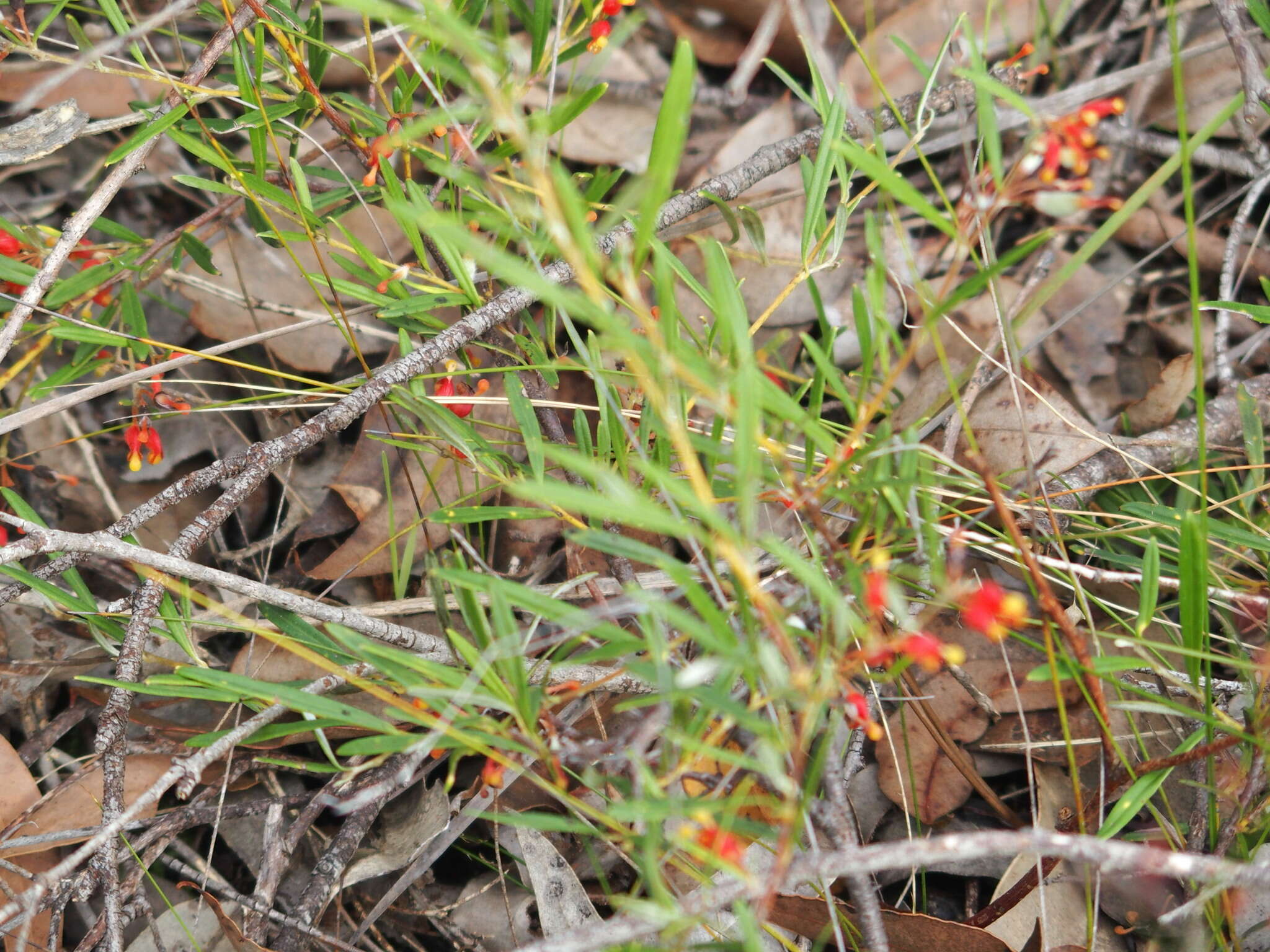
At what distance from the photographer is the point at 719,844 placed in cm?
75

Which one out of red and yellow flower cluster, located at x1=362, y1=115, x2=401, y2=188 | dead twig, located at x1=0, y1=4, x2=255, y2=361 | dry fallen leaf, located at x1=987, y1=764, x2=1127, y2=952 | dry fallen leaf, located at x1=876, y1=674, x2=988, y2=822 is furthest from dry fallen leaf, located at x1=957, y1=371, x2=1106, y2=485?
dead twig, located at x1=0, y1=4, x2=255, y2=361

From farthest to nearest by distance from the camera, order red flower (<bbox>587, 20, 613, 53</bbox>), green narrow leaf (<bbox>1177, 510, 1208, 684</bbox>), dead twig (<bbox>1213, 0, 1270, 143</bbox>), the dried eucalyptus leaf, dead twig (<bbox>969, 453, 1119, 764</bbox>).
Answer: dead twig (<bbox>1213, 0, 1270, 143</bbox>)
the dried eucalyptus leaf
red flower (<bbox>587, 20, 613, 53</bbox>)
green narrow leaf (<bbox>1177, 510, 1208, 684</bbox>)
dead twig (<bbox>969, 453, 1119, 764</bbox>)

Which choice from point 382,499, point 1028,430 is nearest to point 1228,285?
point 1028,430

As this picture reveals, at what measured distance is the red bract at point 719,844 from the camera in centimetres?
76

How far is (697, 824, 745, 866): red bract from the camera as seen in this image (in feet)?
2.48

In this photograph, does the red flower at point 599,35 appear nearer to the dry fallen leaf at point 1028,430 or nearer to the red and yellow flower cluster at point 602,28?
the red and yellow flower cluster at point 602,28

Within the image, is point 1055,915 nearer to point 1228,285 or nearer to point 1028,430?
point 1028,430

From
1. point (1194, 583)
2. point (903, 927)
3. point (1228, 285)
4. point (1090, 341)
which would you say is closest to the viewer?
point (1194, 583)

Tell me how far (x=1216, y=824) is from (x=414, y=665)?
106cm

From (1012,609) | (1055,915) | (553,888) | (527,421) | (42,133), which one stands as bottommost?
(1055,915)

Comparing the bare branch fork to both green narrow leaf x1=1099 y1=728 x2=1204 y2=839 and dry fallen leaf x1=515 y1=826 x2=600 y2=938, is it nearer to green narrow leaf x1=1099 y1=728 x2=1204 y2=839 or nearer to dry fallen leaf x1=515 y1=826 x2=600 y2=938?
dry fallen leaf x1=515 y1=826 x2=600 y2=938

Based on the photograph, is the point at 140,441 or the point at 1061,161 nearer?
the point at 1061,161

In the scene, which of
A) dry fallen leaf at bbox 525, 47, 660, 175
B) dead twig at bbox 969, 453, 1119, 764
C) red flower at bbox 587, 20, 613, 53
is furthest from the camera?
dry fallen leaf at bbox 525, 47, 660, 175

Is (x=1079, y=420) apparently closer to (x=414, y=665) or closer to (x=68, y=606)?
(x=414, y=665)
